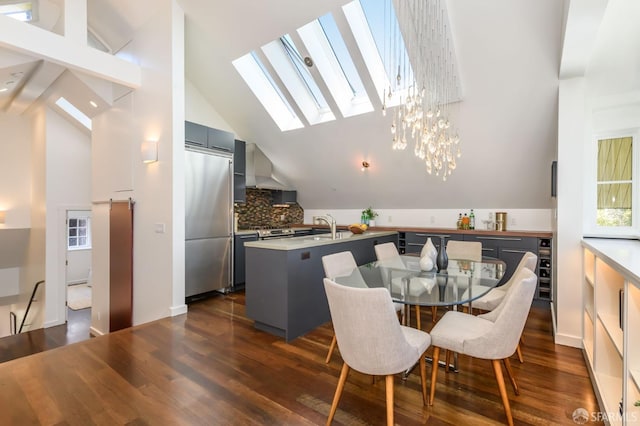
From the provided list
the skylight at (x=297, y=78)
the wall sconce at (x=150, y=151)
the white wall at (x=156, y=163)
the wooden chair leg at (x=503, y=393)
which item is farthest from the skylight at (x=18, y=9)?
the wooden chair leg at (x=503, y=393)

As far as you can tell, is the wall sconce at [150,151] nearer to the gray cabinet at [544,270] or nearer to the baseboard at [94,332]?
the baseboard at [94,332]

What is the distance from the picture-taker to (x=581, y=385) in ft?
7.06

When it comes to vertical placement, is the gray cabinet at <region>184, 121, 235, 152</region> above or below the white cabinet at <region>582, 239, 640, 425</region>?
above

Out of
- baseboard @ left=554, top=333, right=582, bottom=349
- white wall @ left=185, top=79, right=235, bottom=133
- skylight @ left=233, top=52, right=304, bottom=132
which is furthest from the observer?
white wall @ left=185, top=79, right=235, bottom=133

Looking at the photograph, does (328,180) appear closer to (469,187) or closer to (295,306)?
(469,187)

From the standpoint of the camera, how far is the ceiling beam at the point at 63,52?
121 inches

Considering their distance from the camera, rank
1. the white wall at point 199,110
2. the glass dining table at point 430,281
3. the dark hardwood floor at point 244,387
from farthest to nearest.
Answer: the white wall at point 199,110
the glass dining table at point 430,281
the dark hardwood floor at point 244,387

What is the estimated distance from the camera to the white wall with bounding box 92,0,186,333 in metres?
3.66

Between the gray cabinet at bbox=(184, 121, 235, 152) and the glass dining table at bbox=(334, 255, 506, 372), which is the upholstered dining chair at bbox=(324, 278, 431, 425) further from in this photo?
the gray cabinet at bbox=(184, 121, 235, 152)

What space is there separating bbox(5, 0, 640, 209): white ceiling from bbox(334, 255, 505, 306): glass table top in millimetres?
1800

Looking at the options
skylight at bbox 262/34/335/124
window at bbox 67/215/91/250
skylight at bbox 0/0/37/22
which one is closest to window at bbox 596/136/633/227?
skylight at bbox 262/34/335/124

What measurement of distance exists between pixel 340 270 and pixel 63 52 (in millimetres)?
3896

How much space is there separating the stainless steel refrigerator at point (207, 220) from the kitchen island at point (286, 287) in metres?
1.33

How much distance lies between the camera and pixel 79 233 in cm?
789
